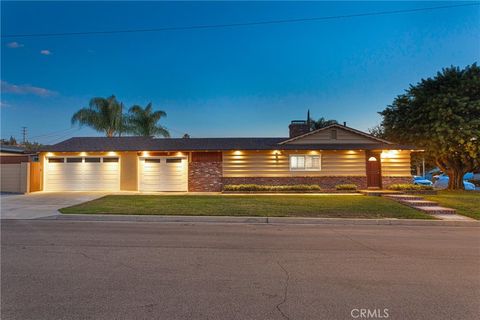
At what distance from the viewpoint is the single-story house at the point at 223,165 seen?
2021cm

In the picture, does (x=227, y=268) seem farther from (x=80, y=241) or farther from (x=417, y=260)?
(x=80, y=241)

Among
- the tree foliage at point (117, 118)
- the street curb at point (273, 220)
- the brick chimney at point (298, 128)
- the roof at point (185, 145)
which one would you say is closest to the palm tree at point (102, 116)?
the tree foliage at point (117, 118)

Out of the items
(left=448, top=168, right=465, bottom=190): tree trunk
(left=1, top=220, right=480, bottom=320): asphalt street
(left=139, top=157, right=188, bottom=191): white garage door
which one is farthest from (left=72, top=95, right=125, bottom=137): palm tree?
(left=448, top=168, right=465, bottom=190): tree trunk

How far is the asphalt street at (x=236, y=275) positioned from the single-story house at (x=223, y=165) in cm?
1179

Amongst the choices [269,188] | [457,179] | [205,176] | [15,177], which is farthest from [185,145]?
[457,179]

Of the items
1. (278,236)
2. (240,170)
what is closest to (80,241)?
(278,236)

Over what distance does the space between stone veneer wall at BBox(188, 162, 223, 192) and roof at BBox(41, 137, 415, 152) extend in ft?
3.67

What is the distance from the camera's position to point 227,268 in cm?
534

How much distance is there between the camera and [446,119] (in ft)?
63.5

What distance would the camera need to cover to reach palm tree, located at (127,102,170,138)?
105ft

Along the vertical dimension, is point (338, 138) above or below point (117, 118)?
below

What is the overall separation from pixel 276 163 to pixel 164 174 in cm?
732

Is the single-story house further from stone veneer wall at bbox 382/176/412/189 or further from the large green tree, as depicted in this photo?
the large green tree

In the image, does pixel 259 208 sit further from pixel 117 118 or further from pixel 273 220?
pixel 117 118
